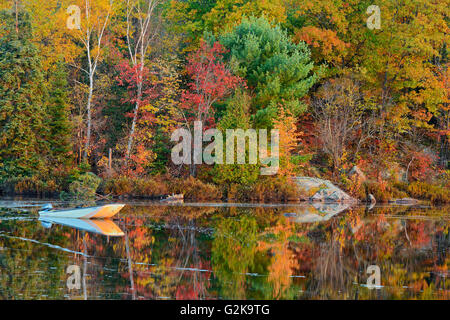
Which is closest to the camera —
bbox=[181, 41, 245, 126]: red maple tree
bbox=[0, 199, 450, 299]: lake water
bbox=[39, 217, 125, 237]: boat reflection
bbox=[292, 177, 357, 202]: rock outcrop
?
bbox=[0, 199, 450, 299]: lake water

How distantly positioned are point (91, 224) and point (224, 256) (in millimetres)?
7223

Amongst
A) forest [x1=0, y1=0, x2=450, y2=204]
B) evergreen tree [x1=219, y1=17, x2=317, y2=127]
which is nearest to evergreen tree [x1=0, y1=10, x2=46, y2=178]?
forest [x1=0, y1=0, x2=450, y2=204]

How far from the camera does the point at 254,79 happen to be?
34.3 m

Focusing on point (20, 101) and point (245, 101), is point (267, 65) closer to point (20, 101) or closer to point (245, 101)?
point (245, 101)

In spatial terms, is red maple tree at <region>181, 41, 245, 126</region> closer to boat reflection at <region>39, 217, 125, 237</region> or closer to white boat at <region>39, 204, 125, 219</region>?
white boat at <region>39, 204, 125, 219</region>

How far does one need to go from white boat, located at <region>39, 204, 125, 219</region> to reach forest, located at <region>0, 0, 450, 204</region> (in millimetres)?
8304

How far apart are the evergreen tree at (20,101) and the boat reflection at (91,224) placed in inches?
501

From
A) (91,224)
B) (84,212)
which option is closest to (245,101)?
(84,212)

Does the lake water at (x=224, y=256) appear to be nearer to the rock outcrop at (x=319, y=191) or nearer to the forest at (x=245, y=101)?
the rock outcrop at (x=319, y=191)

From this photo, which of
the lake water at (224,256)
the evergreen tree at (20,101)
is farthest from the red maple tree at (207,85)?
the lake water at (224,256)

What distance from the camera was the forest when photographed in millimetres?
31703

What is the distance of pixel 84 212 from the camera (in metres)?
21.2

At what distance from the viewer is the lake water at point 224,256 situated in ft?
35.1
